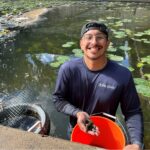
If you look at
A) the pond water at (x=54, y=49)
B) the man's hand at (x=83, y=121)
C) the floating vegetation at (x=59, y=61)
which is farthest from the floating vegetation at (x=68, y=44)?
the man's hand at (x=83, y=121)

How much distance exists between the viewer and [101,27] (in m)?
2.24

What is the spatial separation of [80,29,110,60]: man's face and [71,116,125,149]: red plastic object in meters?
0.48

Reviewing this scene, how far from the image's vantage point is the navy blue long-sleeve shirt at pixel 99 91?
7.52 ft

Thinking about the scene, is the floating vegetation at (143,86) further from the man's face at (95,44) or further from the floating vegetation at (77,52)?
the man's face at (95,44)

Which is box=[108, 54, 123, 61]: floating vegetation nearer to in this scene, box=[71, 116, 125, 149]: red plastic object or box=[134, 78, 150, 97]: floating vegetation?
box=[134, 78, 150, 97]: floating vegetation

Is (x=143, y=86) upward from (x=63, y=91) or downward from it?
downward

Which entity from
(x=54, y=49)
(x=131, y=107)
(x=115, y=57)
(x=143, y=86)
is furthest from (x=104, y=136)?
(x=54, y=49)

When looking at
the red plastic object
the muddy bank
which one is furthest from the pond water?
the red plastic object

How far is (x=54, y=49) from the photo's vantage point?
7527 millimetres

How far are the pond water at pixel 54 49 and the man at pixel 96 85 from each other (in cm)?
150

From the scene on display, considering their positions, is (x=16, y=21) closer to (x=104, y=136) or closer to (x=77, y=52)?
(x=77, y=52)

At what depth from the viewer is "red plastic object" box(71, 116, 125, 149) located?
2.24 meters

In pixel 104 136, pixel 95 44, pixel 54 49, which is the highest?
pixel 95 44

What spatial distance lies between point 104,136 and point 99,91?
364 mm
